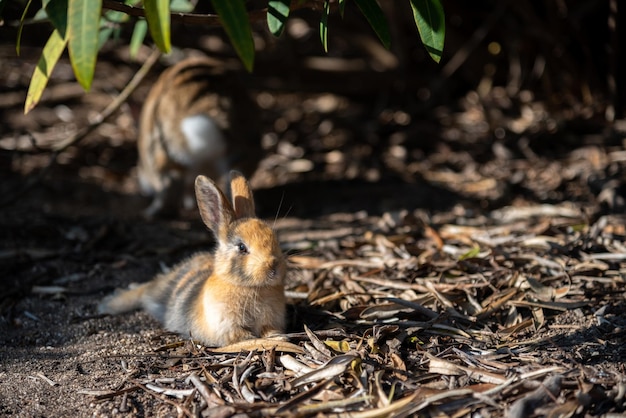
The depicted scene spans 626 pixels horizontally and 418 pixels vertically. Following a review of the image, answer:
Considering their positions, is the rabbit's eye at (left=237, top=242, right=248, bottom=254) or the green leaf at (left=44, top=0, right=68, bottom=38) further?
the rabbit's eye at (left=237, top=242, right=248, bottom=254)

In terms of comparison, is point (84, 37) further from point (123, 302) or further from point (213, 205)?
point (123, 302)

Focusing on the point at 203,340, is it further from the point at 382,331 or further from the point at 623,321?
the point at 623,321

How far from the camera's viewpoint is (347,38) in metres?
8.27

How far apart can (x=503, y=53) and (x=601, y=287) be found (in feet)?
14.2

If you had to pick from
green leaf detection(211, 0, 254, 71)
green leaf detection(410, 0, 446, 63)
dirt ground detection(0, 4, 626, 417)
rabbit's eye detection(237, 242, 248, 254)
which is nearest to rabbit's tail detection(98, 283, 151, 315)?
dirt ground detection(0, 4, 626, 417)

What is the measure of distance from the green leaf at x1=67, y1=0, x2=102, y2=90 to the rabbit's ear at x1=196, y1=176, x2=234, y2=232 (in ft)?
3.63

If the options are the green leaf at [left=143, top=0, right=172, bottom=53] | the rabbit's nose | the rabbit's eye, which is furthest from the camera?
the rabbit's eye

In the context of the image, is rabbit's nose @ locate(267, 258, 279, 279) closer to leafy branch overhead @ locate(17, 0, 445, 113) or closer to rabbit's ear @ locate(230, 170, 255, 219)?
rabbit's ear @ locate(230, 170, 255, 219)

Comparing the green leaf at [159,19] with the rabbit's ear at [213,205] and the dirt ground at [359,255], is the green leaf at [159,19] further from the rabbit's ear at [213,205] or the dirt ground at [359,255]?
the dirt ground at [359,255]

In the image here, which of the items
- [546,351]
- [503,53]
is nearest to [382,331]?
[546,351]

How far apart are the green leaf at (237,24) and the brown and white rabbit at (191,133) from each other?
3.58m

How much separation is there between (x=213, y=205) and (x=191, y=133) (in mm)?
2649

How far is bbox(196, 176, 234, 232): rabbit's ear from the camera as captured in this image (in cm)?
387

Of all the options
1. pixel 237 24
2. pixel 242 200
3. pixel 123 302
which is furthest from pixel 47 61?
pixel 123 302
